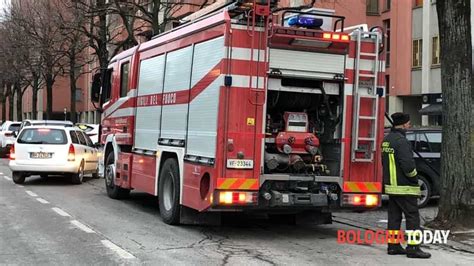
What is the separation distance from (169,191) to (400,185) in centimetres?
396

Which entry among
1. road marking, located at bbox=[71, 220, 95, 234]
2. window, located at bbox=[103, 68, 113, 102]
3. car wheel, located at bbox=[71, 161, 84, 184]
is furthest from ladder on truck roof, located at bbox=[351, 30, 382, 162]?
car wheel, located at bbox=[71, 161, 84, 184]

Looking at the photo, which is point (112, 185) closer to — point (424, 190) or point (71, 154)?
point (71, 154)

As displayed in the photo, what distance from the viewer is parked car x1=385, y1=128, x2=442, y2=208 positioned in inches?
499

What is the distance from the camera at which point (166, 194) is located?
1013 centimetres

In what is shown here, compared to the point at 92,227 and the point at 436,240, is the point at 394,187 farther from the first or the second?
the point at 92,227

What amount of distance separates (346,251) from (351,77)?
8.38ft

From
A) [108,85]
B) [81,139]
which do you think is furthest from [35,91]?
[108,85]

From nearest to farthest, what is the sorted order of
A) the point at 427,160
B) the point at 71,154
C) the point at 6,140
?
1. the point at 427,160
2. the point at 71,154
3. the point at 6,140

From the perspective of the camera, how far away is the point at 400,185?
7770mm

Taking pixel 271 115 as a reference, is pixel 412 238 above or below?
below

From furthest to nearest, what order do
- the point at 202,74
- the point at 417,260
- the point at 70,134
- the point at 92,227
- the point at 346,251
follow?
the point at 70,134, the point at 92,227, the point at 202,74, the point at 346,251, the point at 417,260

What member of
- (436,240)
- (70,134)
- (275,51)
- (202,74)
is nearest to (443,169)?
(436,240)

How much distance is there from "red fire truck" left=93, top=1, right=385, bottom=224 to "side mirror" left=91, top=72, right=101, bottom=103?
16.3 feet

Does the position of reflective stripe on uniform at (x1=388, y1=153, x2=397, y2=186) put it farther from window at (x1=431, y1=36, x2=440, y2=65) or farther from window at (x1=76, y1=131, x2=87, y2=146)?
window at (x1=431, y1=36, x2=440, y2=65)
